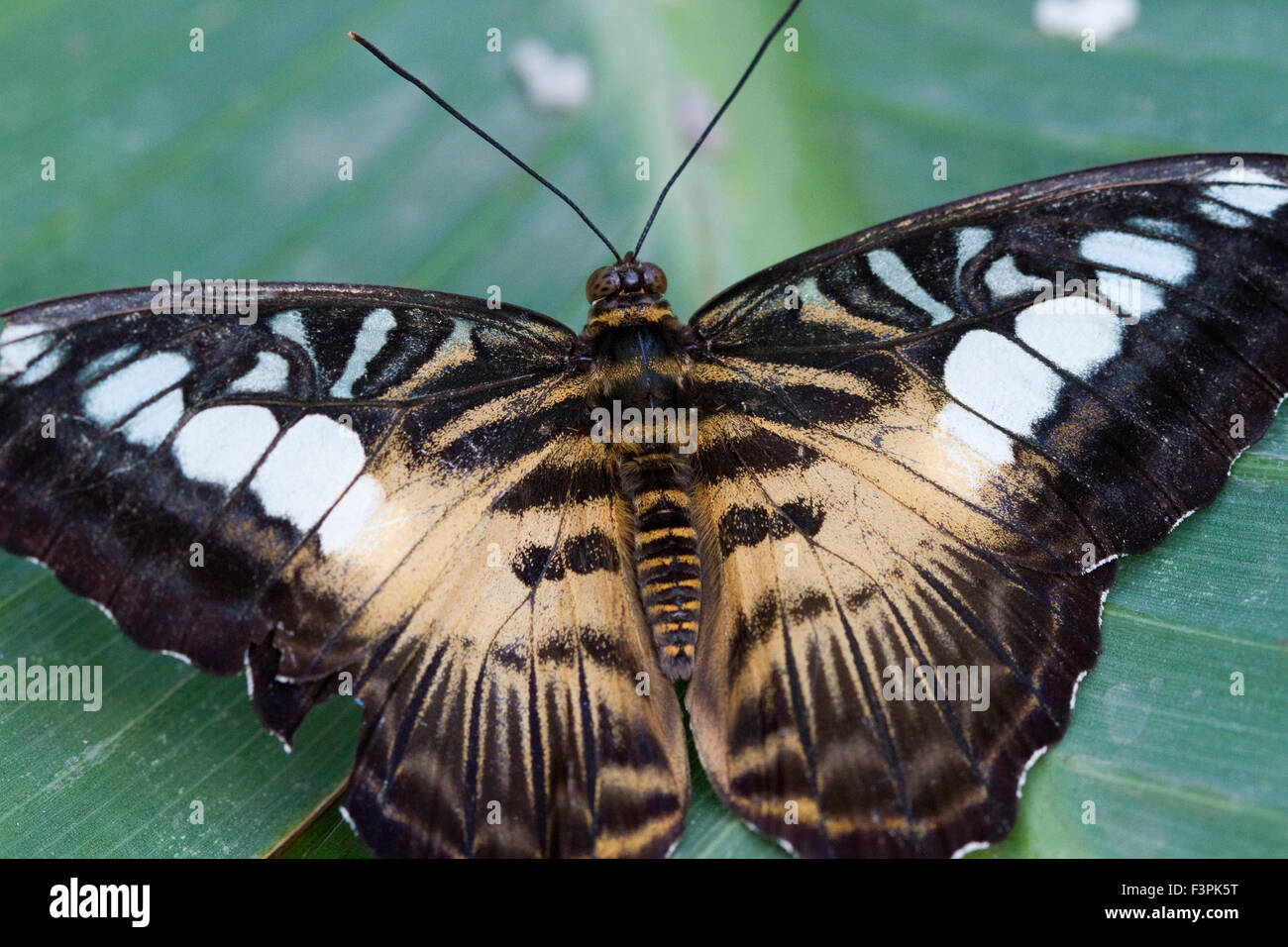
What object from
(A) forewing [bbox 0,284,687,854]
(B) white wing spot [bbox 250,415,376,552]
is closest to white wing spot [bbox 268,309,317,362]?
(A) forewing [bbox 0,284,687,854]

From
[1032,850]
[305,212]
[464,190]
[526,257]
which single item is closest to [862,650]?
[1032,850]

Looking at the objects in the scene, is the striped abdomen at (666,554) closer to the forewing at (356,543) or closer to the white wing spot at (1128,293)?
the forewing at (356,543)

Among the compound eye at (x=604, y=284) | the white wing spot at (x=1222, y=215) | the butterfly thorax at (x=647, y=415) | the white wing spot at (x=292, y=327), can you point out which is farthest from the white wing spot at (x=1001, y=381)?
the white wing spot at (x=292, y=327)

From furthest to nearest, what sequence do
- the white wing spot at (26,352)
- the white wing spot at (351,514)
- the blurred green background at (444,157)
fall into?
the blurred green background at (444,157) → the white wing spot at (351,514) → the white wing spot at (26,352)

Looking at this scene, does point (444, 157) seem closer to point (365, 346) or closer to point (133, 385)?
point (365, 346)

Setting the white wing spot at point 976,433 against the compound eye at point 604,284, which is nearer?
the white wing spot at point 976,433

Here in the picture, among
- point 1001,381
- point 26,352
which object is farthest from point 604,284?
point 26,352
